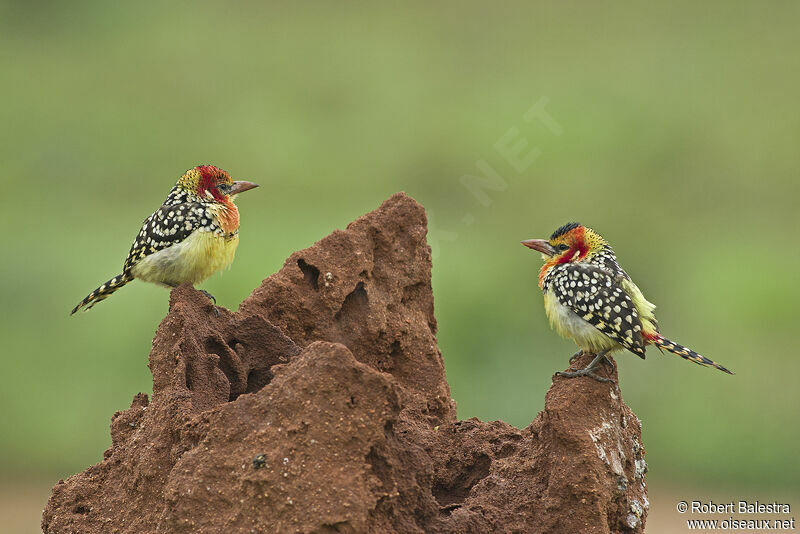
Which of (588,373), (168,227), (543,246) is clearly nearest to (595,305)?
(588,373)

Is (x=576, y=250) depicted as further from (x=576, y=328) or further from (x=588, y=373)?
(x=588, y=373)

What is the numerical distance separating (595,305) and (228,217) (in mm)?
2617

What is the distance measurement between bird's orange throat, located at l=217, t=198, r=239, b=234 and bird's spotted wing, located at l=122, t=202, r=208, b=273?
0.41 feet

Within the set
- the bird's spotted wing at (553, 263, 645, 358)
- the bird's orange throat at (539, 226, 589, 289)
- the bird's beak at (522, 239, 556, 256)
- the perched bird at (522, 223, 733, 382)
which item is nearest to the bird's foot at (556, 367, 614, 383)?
the perched bird at (522, 223, 733, 382)

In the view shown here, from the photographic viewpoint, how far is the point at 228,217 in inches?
294

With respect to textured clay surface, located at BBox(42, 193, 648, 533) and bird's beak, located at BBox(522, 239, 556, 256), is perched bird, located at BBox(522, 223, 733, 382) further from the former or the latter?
textured clay surface, located at BBox(42, 193, 648, 533)

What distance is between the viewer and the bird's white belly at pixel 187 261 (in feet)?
23.6

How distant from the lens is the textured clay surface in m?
5.18

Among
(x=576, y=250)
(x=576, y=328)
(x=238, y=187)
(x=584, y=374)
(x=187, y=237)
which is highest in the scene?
(x=238, y=187)

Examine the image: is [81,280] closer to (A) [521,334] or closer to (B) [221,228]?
(A) [521,334]

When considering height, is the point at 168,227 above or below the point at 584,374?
above

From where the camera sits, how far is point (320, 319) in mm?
7180

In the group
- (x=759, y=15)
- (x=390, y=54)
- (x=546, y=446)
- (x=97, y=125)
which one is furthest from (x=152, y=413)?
(x=759, y=15)

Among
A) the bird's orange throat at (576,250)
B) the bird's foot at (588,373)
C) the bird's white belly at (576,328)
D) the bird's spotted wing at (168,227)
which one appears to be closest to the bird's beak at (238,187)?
the bird's spotted wing at (168,227)
